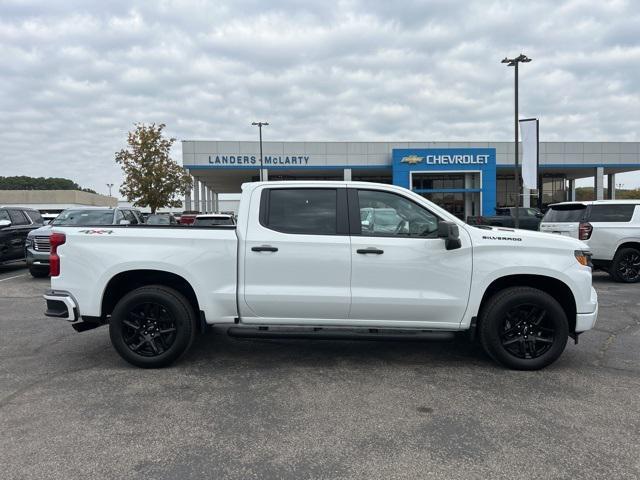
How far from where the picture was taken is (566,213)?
10703 millimetres

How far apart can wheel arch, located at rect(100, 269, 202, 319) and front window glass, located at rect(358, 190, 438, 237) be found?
191 centimetres

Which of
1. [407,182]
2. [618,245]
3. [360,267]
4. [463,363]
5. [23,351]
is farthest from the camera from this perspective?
[407,182]

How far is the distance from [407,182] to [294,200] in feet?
104

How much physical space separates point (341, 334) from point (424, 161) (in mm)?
32649

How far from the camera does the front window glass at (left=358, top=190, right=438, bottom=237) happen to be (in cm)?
477

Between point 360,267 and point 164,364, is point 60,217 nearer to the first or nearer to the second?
point 164,364

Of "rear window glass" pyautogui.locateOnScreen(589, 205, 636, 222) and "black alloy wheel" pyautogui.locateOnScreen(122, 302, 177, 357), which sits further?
"rear window glass" pyautogui.locateOnScreen(589, 205, 636, 222)

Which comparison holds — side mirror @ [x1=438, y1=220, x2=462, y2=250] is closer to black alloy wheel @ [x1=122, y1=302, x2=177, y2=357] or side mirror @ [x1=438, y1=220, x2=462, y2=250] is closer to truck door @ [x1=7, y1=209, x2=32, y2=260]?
black alloy wheel @ [x1=122, y1=302, x2=177, y2=357]

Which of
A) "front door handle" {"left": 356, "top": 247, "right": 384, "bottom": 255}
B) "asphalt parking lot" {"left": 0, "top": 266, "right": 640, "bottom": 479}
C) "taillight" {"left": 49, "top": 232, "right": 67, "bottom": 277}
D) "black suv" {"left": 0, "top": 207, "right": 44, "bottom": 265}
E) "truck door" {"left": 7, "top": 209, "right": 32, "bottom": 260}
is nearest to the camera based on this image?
"asphalt parking lot" {"left": 0, "top": 266, "right": 640, "bottom": 479}

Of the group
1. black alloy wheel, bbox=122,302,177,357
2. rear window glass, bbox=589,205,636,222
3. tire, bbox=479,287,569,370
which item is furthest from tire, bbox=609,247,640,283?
black alloy wheel, bbox=122,302,177,357

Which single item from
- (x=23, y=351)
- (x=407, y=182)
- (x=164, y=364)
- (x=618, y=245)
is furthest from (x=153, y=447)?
(x=407, y=182)

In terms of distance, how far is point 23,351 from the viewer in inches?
219

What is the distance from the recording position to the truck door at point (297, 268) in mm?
4664

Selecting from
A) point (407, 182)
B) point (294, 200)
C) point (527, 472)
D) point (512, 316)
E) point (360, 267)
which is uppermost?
point (407, 182)
